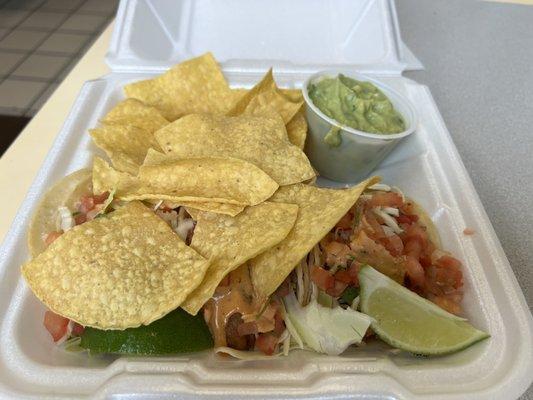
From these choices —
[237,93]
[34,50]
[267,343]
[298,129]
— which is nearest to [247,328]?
[267,343]

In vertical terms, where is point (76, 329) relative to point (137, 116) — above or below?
below

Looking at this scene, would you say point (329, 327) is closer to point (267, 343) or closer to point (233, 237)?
point (267, 343)

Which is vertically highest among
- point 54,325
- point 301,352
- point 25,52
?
point 54,325

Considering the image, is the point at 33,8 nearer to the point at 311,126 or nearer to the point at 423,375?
the point at 311,126

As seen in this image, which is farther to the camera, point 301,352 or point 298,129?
point 298,129

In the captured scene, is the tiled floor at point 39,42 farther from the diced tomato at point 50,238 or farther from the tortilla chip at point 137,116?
the diced tomato at point 50,238
